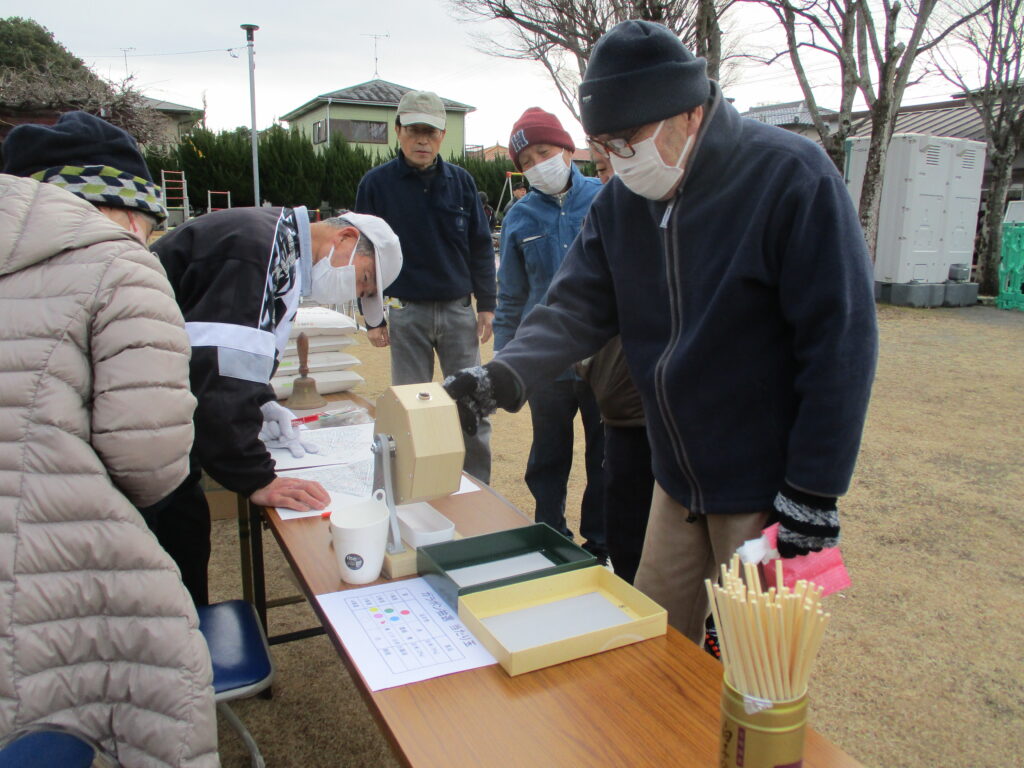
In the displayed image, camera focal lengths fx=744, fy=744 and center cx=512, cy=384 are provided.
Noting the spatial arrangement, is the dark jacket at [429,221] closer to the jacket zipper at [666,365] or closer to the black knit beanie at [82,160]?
the black knit beanie at [82,160]

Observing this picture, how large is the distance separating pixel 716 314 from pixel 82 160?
1285mm

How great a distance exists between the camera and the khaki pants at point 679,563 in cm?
154

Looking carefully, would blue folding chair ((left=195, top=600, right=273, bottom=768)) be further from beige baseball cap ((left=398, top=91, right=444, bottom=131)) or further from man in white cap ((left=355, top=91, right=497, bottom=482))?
beige baseball cap ((left=398, top=91, right=444, bottom=131))

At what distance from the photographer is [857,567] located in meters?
3.13

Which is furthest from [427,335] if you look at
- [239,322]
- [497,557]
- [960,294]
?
[960,294]

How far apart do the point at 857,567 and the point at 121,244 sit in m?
3.02

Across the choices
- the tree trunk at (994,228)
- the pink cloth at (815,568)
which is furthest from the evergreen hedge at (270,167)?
the pink cloth at (815,568)

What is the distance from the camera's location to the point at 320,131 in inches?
1316

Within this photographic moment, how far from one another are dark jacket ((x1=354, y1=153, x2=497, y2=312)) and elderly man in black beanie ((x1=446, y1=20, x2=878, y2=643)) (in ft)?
6.80

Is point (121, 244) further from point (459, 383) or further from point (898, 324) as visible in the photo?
point (898, 324)

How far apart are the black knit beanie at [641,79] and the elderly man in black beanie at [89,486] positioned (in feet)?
2.63

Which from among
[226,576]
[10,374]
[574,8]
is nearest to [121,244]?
[10,374]

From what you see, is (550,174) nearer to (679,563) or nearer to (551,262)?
(551,262)

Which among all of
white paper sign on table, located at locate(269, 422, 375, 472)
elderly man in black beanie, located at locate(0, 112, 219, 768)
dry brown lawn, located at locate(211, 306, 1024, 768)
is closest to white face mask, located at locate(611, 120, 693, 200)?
elderly man in black beanie, located at locate(0, 112, 219, 768)
